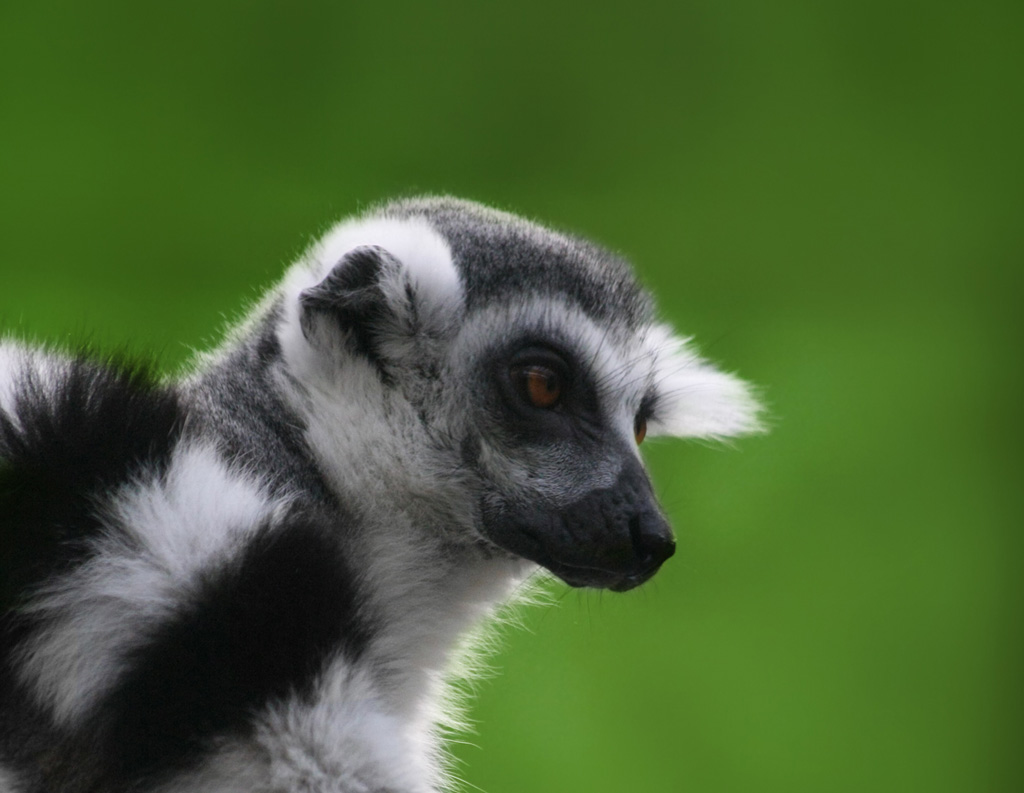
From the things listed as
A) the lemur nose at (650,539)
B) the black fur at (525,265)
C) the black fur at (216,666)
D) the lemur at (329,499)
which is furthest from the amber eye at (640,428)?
the black fur at (216,666)

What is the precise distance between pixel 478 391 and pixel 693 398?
421 mm

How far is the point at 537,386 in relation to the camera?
1477mm

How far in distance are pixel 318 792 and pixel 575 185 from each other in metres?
2.18

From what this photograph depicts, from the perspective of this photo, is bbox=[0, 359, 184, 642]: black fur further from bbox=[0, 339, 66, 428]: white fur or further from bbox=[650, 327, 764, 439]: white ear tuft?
bbox=[650, 327, 764, 439]: white ear tuft

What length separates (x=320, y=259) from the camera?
1561 mm

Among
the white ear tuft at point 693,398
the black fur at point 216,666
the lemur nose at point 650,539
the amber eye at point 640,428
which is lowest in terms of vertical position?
the black fur at point 216,666

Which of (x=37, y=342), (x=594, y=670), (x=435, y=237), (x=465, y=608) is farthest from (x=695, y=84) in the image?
(x=37, y=342)

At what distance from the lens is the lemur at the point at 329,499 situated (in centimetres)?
97

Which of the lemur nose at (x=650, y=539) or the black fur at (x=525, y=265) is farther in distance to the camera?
the black fur at (x=525, y=265)

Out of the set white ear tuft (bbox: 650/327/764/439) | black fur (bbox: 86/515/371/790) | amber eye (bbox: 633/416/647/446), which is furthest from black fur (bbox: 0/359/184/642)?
white ear tuft (bbox: 650/327/764/439)

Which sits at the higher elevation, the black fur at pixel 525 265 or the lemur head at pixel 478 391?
the black fur at pixel 525 265

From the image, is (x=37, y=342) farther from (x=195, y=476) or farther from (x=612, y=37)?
(x=612, y=37)

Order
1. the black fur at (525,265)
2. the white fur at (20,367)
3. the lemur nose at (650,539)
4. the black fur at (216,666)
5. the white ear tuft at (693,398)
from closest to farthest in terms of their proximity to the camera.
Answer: the black fur at (216,666), the white fur at (20,367), the lemur nose at (650,539), the black fur at (525,265), the white ear tuft at (693,398)

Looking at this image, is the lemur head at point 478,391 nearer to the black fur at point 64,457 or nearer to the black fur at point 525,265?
the black fur at point 525,265
